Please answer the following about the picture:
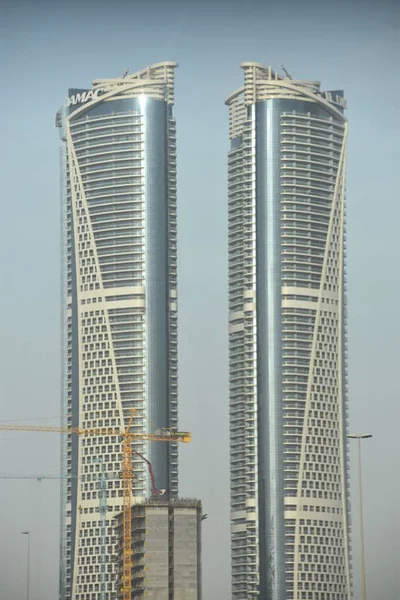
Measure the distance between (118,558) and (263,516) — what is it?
13614 mm

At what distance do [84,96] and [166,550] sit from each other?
36995mm

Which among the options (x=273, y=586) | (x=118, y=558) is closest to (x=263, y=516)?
(x=273, y=586)

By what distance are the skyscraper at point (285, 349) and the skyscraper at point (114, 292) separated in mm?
4961

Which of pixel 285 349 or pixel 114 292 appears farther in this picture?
pixel 114 292

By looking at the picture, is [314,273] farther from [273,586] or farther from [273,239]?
[273,586]

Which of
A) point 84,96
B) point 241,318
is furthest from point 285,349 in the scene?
point 84,96

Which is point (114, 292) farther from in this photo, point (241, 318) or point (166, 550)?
point (166, 550)

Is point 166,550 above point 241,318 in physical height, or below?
below

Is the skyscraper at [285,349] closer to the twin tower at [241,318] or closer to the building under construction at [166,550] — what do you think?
the twin tower at [241,318]

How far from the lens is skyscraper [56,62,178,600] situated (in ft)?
426

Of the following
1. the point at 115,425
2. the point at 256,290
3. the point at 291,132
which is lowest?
the point at 115,425

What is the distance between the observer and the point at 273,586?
128 metres

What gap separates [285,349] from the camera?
131750 mm

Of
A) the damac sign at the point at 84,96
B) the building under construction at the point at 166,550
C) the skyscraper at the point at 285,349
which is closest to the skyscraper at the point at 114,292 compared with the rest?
the damac sign at the point at 84,96
